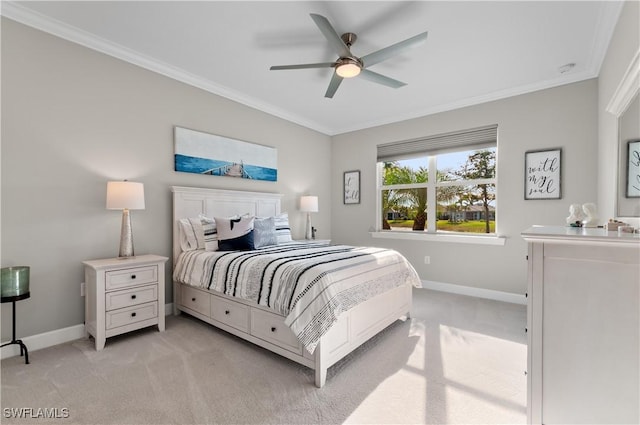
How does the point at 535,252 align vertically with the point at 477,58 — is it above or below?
below

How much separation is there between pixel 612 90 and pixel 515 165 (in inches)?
49.8

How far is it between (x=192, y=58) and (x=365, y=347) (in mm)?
3246

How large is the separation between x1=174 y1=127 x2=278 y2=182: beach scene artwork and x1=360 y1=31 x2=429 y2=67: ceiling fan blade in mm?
2083

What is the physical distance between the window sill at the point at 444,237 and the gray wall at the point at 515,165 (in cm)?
7

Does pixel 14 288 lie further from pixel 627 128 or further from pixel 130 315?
pixel 627 128

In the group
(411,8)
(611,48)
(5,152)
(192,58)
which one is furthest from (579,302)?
(5,152)

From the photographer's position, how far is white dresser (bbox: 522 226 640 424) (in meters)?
1.15

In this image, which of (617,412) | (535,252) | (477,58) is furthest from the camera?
(477,58)

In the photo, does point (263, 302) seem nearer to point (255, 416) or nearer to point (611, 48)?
point (255, 416)

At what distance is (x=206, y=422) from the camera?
1.55 meters

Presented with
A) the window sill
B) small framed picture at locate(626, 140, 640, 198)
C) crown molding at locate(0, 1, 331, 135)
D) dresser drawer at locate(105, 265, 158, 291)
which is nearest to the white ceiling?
crown molding at locate(0, 1, 331, 135)

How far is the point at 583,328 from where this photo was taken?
1.24 m

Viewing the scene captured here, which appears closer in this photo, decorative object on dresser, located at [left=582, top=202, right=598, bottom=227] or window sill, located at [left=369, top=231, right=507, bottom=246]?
decorative object on dresser, located at [left=582, top=202, right=598, bottom=227]

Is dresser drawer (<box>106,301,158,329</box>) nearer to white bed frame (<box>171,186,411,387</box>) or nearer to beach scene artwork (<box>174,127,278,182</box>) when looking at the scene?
white bed frame (<box>171,186,411,387</box>)
